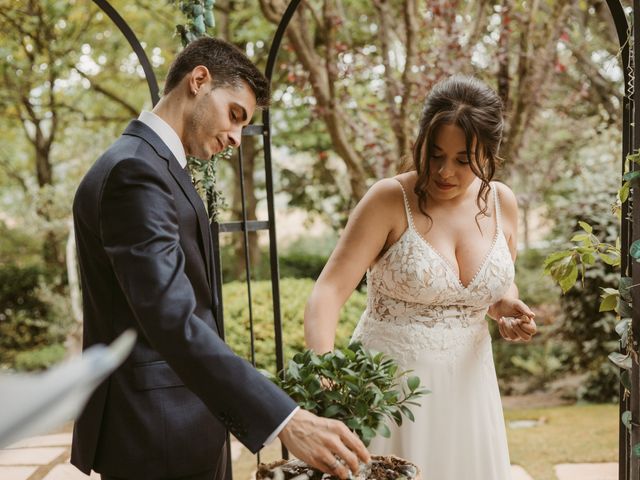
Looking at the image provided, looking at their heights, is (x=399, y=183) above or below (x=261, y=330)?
above

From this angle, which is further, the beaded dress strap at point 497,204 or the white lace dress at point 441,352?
the beaded dress strap at point 497,204

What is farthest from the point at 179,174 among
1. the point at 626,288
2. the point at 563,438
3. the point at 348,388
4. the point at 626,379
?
the point at 563,438

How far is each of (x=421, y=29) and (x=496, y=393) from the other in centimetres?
390

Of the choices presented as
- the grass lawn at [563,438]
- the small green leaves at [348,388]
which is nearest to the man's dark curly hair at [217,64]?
the small green leaves at [348,388]

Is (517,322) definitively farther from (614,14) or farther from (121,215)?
(121,215)

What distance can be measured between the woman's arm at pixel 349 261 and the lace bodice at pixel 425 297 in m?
0.05

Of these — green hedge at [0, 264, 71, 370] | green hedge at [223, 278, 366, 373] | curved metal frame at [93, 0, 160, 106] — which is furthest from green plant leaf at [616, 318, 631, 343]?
green hedge at [0, 264, 71, 370]

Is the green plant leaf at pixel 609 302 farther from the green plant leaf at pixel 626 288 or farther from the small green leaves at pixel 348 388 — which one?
the small green leaves at pixel 348 388

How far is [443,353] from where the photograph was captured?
1921mm

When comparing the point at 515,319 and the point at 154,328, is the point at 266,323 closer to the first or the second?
the point at 515,319

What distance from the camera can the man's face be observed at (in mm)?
1495

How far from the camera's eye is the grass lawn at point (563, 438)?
3830 millimetres

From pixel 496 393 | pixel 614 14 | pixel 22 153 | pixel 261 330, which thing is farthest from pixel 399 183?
pixel 22 153

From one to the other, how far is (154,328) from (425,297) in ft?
2.99
